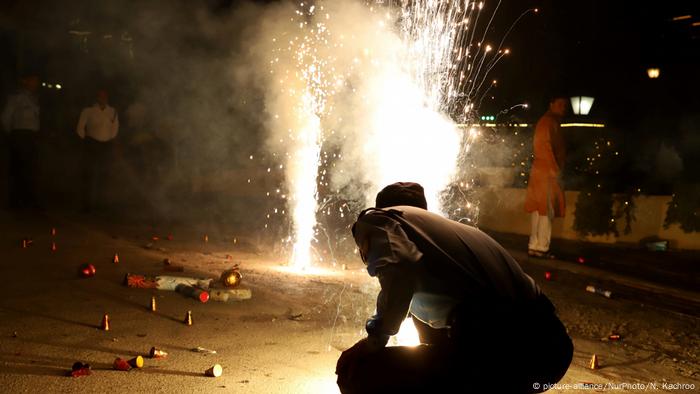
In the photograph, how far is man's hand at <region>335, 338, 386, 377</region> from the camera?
2.85 metres

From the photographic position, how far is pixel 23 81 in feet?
37.1

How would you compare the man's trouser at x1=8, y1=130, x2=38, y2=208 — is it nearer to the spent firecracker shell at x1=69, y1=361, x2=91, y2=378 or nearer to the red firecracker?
the red firecracker

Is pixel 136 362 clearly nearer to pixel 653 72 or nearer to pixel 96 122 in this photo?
pixel 96 122

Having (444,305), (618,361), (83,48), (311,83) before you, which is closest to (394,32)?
(311,83)

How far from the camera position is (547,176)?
10.7 metres

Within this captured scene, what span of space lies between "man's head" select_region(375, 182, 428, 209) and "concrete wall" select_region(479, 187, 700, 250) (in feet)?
39.8

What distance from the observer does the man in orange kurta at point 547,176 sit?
10.6m

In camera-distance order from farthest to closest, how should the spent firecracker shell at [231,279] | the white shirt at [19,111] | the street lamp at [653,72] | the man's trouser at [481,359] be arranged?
the street lamp at [653,72] → the white shirt at [19,111] → the spent firecracker shell at [231,279] → the man's trouser at [481,359]

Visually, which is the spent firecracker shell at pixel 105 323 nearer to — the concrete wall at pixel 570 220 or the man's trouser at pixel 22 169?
the man's trouser at pixel 22 169

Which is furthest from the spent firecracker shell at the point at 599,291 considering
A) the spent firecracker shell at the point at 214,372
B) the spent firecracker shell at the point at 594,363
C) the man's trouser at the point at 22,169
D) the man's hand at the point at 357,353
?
the man's trouser at the point at 22,169

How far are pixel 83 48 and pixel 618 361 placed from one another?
20.3 m

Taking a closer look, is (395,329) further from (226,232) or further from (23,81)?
(23,81)

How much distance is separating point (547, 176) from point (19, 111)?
885cm

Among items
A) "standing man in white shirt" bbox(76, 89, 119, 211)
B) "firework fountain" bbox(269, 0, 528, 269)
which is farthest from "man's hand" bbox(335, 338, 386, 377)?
"standing man in white shirt" bbox(76, 89, 119, 211)
